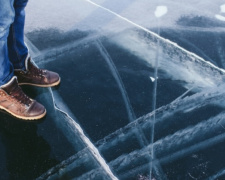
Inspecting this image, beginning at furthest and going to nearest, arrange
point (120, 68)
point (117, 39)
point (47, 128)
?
point (117, 39) → point (120, 68) → point (47, 128)

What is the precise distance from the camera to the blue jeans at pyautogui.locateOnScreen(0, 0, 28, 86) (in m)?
1.63

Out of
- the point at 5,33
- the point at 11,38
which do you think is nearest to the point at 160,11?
the point at 11,38

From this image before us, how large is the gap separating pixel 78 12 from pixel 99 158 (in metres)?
2.28

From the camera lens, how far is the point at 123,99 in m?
2.21

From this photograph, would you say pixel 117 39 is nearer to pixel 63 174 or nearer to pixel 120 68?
pixel 120 68

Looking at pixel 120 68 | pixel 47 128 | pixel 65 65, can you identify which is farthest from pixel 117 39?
pixel 47 128

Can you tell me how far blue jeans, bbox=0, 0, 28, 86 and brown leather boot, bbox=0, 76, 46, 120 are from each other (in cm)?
9

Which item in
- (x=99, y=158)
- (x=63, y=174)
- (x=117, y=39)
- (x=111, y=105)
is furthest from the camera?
(x=117, y=39)

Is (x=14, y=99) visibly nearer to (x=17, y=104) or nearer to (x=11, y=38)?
(x=17, y=104)

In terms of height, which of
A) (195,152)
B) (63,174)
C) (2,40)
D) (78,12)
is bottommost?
(195,152)

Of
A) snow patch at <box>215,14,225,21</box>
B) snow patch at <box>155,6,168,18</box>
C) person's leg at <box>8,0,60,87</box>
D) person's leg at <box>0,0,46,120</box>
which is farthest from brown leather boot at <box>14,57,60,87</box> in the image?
snow patch at <box>215,14,225,21</box>

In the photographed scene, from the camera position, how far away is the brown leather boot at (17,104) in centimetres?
192

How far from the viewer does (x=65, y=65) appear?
8.30 ft

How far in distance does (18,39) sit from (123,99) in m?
1.05
